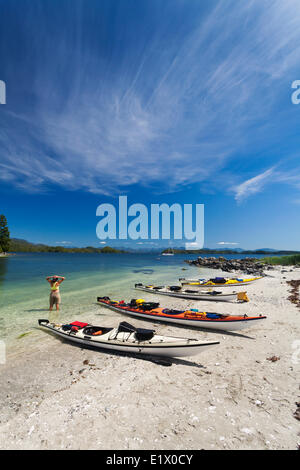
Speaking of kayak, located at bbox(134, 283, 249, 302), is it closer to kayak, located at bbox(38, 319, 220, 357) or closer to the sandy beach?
the sandy beach

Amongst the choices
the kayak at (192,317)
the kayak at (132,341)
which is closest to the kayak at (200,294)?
the kayak at (192,317)

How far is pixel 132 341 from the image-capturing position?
8.57 meters

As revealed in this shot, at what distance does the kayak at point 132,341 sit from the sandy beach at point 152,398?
17.7 inches

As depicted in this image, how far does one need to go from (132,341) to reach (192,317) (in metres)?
4.59

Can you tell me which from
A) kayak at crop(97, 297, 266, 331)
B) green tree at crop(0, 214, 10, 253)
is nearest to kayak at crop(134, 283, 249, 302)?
kayak at crop(97, 297, 266, 331)

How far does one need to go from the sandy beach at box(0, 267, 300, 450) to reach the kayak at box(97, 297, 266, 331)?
0.90 metres

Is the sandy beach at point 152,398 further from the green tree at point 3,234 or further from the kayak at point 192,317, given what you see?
the green tree at point 3,234

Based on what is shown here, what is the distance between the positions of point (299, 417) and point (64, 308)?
16.8 m

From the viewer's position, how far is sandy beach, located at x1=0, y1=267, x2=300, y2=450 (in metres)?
4.58

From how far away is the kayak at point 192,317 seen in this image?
10.5 metres

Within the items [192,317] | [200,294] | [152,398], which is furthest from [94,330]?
[200,294]

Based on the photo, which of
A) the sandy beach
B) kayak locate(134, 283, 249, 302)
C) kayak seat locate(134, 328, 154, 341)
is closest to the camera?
the sandy beach

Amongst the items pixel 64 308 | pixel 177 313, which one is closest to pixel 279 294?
pixel 177 313

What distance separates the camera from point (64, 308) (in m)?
16.9
